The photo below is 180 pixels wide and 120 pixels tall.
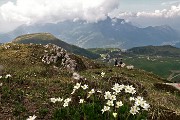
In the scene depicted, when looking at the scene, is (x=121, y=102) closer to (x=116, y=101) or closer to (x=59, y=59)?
(x=116, y=101)

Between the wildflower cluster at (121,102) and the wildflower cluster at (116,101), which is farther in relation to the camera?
the wildflower cluster at (116,101)

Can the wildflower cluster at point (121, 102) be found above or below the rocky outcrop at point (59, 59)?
above

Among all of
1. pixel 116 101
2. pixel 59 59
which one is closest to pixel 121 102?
pixel 116 101

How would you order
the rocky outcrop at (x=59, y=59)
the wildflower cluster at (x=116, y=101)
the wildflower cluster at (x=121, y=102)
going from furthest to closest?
the rocky outcrop at (x=59, y=59) → the wildflower cluster at (x=116, y=101) → the wildflower cluster at (x=121, y=102)

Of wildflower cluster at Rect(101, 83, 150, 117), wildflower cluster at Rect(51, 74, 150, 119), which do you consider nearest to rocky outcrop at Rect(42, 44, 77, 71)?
wildflower cluster at Rect(51, 74, 150, 119)

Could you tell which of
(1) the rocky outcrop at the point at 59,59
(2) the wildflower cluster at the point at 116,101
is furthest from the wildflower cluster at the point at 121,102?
(1) the rocky outcrop at the point at 59,59

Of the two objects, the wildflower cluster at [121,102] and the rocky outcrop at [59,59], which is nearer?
the wildflower cluster at [121,102]

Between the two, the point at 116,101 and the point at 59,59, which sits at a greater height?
the point at 116,101

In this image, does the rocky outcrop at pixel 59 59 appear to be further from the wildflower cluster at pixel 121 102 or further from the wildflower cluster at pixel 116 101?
the wildflower cluster at pixel 121 102

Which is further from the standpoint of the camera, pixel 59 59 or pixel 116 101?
pixel 59 59

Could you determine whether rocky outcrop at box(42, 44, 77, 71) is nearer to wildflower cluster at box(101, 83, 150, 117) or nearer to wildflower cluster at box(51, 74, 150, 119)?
wildflower cluster at box(51, 74, 150, 119)

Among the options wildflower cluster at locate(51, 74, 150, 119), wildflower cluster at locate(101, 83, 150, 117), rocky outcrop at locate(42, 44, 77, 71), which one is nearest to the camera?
wildflower cluster at locate(101, 83, 150, 117)

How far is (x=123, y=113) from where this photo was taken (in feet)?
50.7

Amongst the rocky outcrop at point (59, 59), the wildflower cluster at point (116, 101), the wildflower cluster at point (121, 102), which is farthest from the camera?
the rocky outcrop at point (59, 59)
